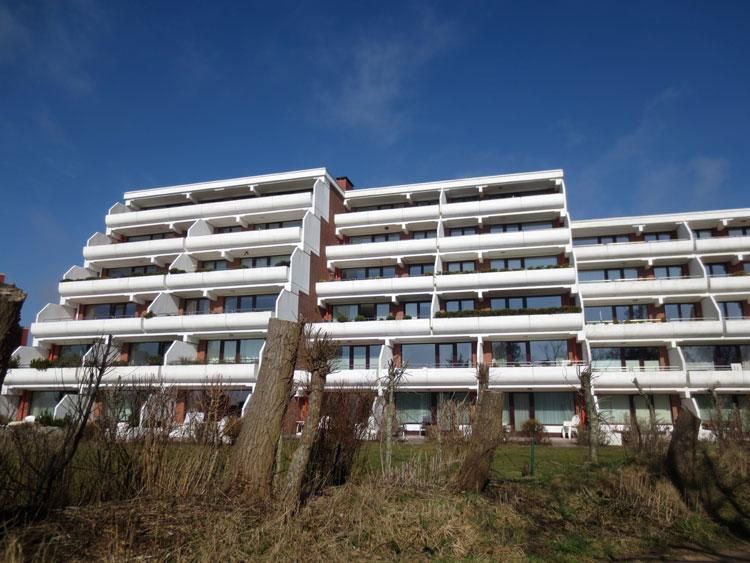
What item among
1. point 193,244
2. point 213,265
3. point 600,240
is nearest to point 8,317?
point 193,244

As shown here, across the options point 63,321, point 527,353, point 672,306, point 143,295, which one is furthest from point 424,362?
point 63,321

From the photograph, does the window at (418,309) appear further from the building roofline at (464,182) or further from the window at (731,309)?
the window at (731,309)

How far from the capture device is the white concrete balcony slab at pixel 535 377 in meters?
33.4

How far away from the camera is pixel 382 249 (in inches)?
1647

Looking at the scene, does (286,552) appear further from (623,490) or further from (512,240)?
(512,240)

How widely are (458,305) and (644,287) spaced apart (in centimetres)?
1240

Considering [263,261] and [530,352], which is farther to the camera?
[263,261]

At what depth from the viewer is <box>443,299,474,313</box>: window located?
40125 mm

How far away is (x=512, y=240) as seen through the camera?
39.6 metres

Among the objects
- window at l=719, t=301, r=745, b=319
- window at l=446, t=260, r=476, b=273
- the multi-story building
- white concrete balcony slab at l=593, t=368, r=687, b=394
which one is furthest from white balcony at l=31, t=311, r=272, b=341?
window at l=719, t=301, r=745, b=319

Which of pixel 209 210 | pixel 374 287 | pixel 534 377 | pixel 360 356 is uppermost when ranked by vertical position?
pixel 209 210

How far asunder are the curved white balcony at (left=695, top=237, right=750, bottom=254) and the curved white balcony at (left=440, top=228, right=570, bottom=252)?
30.1 ft

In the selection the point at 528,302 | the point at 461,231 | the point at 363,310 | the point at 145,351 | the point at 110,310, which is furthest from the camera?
the point at 110,310

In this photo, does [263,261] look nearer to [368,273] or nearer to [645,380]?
[368,273]
